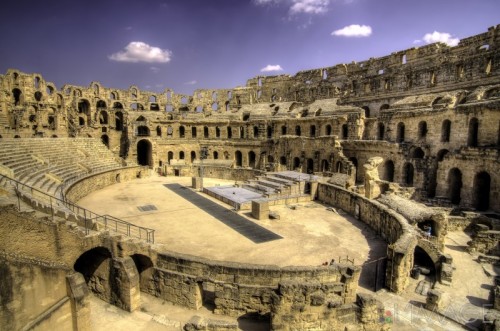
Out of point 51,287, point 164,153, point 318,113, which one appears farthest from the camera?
point 164,153

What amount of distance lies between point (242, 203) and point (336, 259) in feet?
26.5

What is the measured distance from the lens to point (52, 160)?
22.7 meters

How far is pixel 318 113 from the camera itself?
3384cm

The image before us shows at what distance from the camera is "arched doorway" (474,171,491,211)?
18344 mm

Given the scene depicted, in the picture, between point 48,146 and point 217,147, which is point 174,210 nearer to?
point 48,146

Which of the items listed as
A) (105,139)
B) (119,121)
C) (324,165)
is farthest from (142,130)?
(324,165)

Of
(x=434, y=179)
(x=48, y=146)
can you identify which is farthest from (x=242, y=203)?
(x=48, y=146)

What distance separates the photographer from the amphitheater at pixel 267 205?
8719mm

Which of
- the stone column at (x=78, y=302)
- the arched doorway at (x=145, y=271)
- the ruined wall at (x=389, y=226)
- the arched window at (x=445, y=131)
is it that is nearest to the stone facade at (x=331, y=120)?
the arched window at (x=445, y=131)

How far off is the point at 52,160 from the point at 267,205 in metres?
17.1

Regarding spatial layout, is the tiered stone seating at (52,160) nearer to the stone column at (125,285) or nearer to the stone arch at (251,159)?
the stone column at (125,285)

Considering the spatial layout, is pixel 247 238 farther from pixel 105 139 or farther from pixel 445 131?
pixel 105 139

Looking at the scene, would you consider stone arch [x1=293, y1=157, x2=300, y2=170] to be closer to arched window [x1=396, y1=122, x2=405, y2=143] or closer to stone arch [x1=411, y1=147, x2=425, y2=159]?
arched window [x1=396, y1=122, x2=405, y2=143]

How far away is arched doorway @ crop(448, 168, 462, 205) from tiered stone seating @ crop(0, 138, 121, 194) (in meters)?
24.4
